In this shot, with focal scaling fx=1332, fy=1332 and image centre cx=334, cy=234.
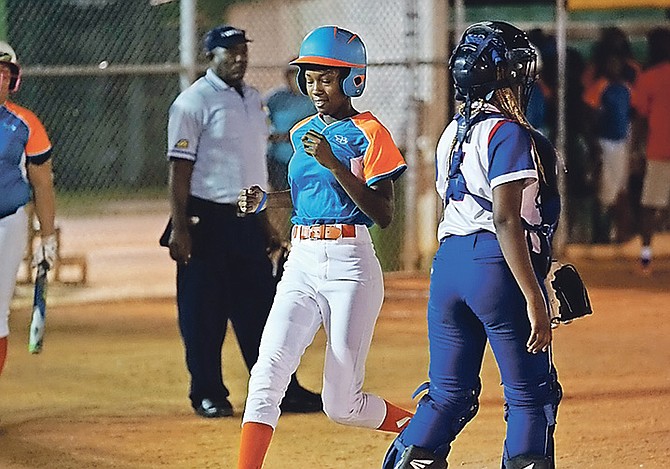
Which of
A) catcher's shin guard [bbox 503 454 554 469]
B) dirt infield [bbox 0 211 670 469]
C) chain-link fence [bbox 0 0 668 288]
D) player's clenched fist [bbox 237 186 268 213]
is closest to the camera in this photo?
catcher's shin guard [bbox 503 454 554 469]

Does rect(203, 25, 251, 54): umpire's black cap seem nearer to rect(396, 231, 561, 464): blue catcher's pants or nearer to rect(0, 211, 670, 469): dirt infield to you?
→ rect(0, 211, 670, 469): dirt infield

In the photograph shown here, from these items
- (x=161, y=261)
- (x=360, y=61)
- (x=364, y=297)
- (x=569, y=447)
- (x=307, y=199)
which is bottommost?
(x=161, y=261)

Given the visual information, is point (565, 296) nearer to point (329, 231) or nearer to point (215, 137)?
point (329, 231)

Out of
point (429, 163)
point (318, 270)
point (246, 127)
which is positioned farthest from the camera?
point (429, 163)

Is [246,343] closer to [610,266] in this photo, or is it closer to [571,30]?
[610,266]

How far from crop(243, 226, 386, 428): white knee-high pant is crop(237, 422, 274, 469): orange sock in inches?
6.4

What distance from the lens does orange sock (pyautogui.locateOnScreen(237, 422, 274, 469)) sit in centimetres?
532

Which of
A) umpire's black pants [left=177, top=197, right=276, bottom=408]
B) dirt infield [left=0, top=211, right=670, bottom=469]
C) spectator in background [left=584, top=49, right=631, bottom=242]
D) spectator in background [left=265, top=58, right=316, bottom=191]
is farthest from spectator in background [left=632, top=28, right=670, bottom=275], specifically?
umpire's black pants [left=177, top=197, right=276, bottom=408]

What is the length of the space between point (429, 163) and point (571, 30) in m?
4.20

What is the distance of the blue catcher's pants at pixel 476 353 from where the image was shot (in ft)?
16.1

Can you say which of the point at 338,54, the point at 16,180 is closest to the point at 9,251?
the point at 16,180

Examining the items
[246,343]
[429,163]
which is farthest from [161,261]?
[246,343]

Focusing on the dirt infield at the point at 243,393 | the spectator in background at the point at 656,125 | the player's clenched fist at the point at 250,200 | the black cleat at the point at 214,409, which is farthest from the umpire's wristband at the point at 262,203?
the spectator in background at the point at 656,125

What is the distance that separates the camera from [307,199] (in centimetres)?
561
